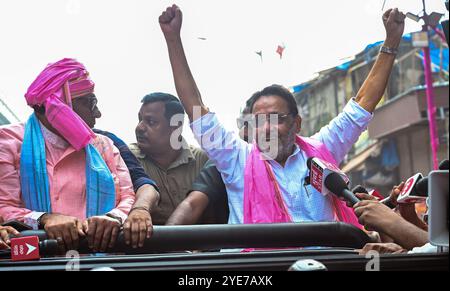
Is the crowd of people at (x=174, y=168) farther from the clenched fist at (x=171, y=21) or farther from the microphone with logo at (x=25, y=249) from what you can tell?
the microphone with logo at (x=25, y=249)

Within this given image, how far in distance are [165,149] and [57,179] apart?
1.28 meters

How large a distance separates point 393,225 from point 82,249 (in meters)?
1.11

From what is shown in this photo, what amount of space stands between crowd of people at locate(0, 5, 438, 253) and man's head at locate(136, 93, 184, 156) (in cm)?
1

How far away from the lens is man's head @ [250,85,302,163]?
3393 millimetres

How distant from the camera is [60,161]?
9.40 ft

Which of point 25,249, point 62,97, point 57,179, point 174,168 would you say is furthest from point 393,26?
point 25,249

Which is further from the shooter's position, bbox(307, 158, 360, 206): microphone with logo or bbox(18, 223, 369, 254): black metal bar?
bbox(307, 158, 360, 206): microphone with logo

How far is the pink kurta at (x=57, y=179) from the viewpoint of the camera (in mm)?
2689

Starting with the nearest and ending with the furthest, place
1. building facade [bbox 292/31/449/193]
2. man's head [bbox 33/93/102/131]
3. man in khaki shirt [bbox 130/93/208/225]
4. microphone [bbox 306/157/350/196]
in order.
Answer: microphone [bbox 306/157/350/196], man's head [bbox 33/93/102/131], man in khaki shirt [bbox 130/93/208/225], building facade [bbox 292/31/449/193]

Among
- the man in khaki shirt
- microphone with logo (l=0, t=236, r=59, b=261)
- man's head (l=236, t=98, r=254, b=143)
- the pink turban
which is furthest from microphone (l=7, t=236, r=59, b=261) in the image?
the man in khaki shirt

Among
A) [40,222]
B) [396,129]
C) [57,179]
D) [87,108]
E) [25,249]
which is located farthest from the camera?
[396,129]

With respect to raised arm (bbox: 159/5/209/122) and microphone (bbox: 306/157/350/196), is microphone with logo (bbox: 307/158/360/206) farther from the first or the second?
raised arm (bbox: 159/5/209/122)

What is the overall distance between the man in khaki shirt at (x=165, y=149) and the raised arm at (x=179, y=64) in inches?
28.1

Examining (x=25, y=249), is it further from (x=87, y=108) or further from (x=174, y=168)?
(x=174, y=168)
